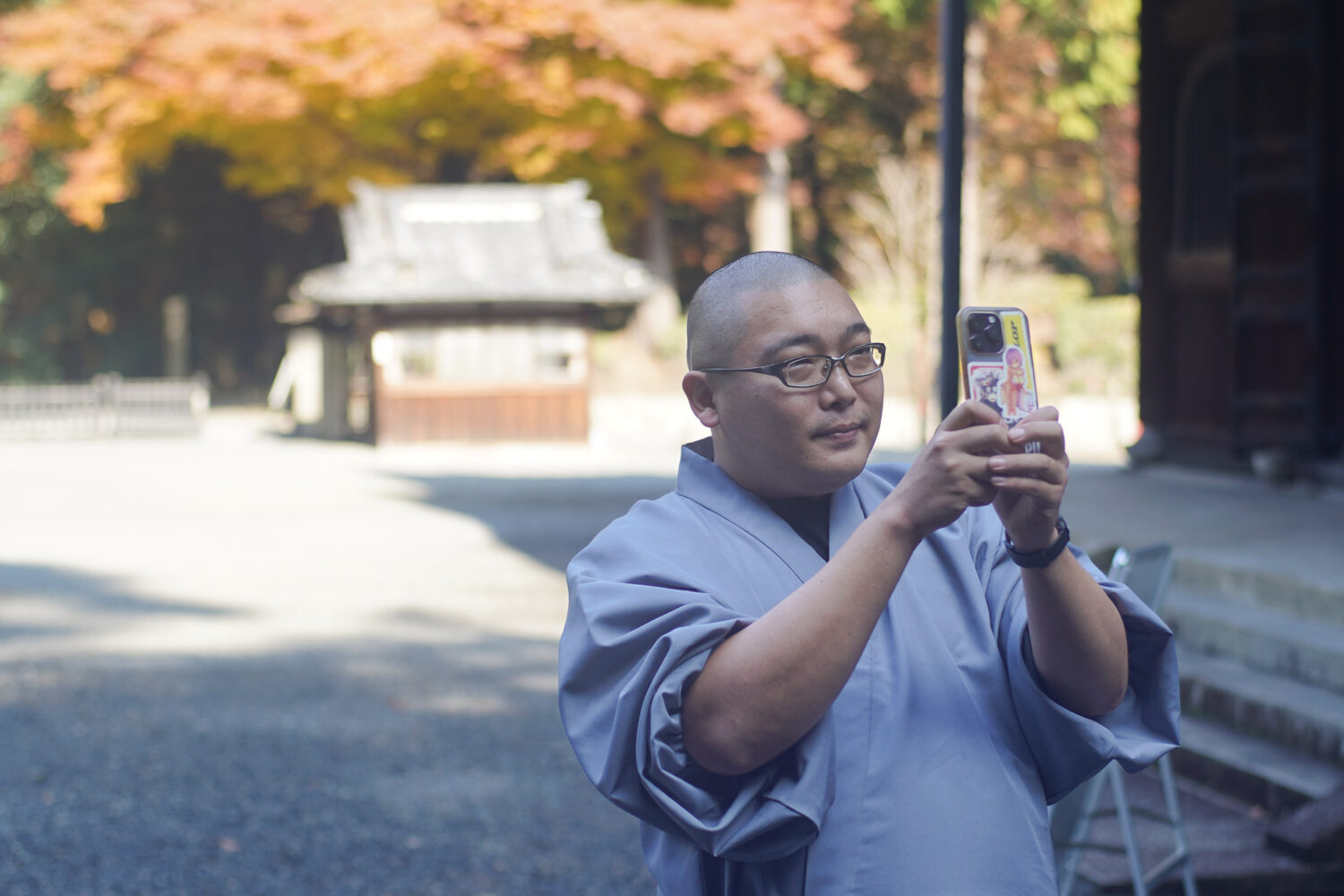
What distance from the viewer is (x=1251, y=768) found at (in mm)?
4496

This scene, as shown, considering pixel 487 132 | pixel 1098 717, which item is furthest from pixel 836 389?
pixel 487 132

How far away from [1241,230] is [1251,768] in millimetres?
4793

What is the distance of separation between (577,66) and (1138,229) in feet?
44.6

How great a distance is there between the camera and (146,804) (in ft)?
15.7

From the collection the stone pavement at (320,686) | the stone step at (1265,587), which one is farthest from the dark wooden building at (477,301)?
the stone step at (1265,587)

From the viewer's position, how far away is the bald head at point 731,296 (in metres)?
1.85

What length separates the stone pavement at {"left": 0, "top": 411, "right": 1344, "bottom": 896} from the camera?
14.3 ft

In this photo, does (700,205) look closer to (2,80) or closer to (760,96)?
(760,96)

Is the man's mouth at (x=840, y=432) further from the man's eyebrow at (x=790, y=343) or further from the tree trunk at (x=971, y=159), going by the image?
the tree trunk at (x=971, y=159)

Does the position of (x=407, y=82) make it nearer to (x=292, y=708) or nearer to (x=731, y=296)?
(x=292, y=708)

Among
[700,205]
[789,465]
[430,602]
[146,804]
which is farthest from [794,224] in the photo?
[789,465]

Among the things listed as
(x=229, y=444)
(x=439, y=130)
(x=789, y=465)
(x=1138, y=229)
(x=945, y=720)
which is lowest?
(x=229, y=444)

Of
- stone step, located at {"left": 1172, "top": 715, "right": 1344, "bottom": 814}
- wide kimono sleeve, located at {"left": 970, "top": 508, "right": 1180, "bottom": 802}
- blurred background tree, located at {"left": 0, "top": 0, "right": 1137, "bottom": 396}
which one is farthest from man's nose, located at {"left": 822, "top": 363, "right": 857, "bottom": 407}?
blurred background tree, located at {"left": 0, "top": 0, "right": 1137, "bottom": 396}

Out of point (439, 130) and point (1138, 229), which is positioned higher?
point (439, 130)
